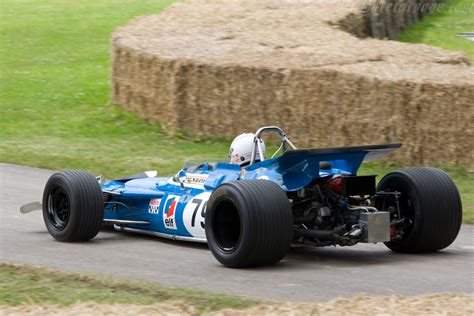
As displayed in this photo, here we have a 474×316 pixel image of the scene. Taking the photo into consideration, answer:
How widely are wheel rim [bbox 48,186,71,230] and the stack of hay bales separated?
Answer: 5.33 m

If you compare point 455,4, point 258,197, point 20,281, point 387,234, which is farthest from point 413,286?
point 455,4

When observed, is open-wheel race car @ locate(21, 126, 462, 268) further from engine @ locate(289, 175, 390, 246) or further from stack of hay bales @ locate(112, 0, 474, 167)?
stack of hay bales @ locate(112, 0, 474, 167)

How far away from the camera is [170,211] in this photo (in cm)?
975

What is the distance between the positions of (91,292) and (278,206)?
5.64 feet

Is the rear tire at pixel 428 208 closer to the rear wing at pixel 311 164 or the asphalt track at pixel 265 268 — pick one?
the asphalt track at pixel 265 268

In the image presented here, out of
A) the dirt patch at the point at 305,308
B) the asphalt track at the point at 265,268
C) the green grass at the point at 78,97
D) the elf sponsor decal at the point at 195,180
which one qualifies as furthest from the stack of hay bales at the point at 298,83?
the dirt patch at the point at 305,308

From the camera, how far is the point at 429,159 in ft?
44.9

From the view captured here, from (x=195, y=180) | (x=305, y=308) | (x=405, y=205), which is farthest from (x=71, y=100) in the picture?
(x=305, y=308)

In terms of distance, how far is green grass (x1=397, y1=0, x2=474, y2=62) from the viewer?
22.9 meters

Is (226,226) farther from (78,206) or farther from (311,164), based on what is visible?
(78,206)

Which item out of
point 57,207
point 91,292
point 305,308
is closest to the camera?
point 305,308

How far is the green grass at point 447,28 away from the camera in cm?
2288

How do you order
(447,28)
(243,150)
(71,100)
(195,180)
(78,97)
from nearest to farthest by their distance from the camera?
(243,150)
(195,180)
(71,100)
(78,97)
(447,28)

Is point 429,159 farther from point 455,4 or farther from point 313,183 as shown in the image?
point 455,4
